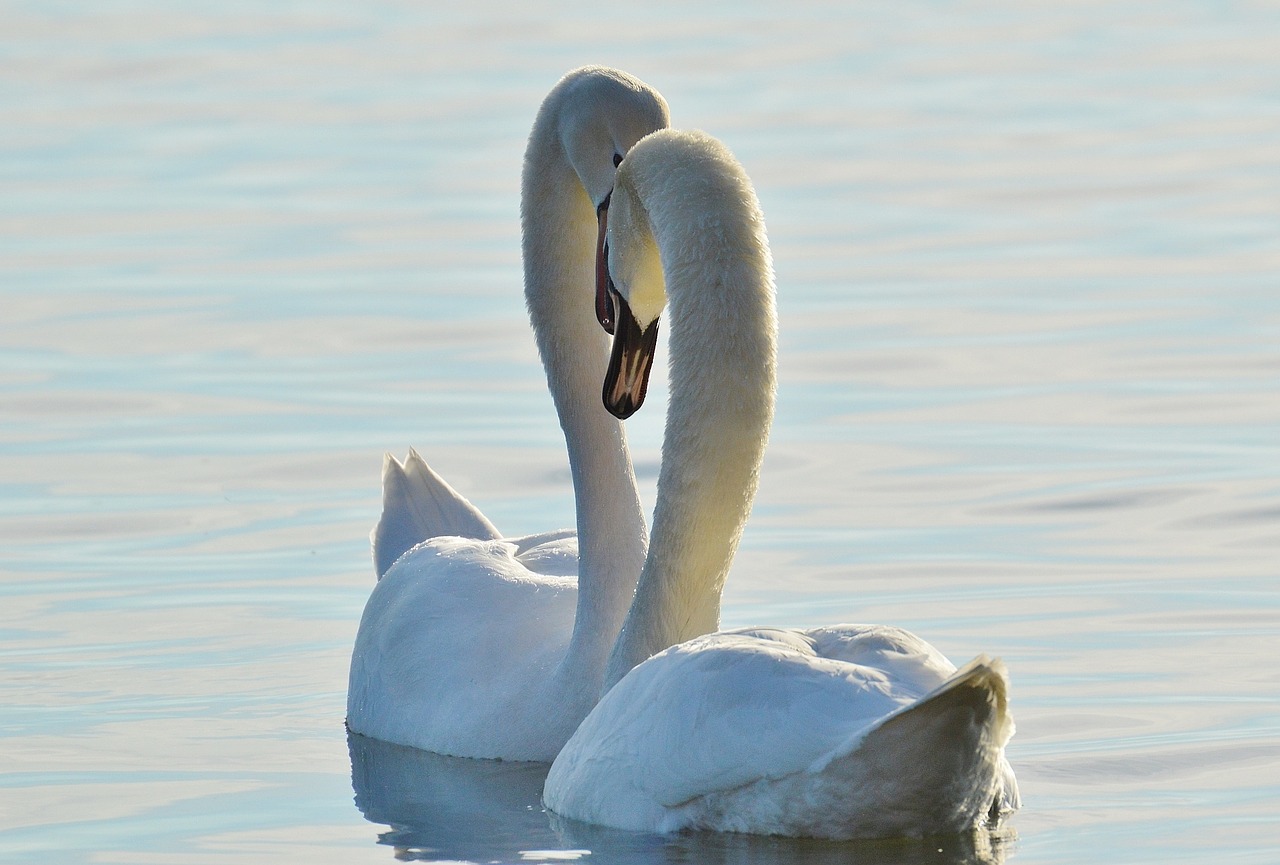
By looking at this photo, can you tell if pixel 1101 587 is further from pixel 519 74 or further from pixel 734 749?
pixel 519 74

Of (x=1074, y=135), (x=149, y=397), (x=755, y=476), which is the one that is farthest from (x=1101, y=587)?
(x=1074, y=135)

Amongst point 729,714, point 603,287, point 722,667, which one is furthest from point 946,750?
point 603,287

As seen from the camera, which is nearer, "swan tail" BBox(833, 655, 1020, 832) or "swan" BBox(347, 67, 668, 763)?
"swan tail" BBox(833, 655, 1020, 832)

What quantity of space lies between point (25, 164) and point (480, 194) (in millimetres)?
3517

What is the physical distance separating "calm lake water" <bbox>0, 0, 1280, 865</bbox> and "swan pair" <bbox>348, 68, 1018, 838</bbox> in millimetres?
188

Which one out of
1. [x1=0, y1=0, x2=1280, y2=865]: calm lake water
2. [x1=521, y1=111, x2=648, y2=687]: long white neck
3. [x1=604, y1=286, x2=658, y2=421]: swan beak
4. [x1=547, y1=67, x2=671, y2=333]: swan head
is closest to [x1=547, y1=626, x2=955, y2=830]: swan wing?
[x1=0, y1=0, x2=1280, y2=865]: calm lake water

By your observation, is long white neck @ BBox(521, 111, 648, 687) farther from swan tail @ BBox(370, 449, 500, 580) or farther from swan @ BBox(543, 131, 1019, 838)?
swan tail @ BBox(370, 449, 500, 580)

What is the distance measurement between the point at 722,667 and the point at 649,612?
3.52 ft

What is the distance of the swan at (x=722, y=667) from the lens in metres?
6.05

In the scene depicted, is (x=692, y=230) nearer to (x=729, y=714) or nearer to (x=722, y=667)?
(x=722, y=667)

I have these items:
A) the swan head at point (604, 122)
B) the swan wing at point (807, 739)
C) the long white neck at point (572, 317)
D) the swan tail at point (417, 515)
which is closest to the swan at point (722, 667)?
the swan wing at point (807, 739)

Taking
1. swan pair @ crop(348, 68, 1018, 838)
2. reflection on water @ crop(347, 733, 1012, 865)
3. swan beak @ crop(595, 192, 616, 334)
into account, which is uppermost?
swan beak @ crop(595, 192, 616, 334)

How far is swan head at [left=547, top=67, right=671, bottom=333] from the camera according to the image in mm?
8203

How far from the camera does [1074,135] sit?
783 inches
